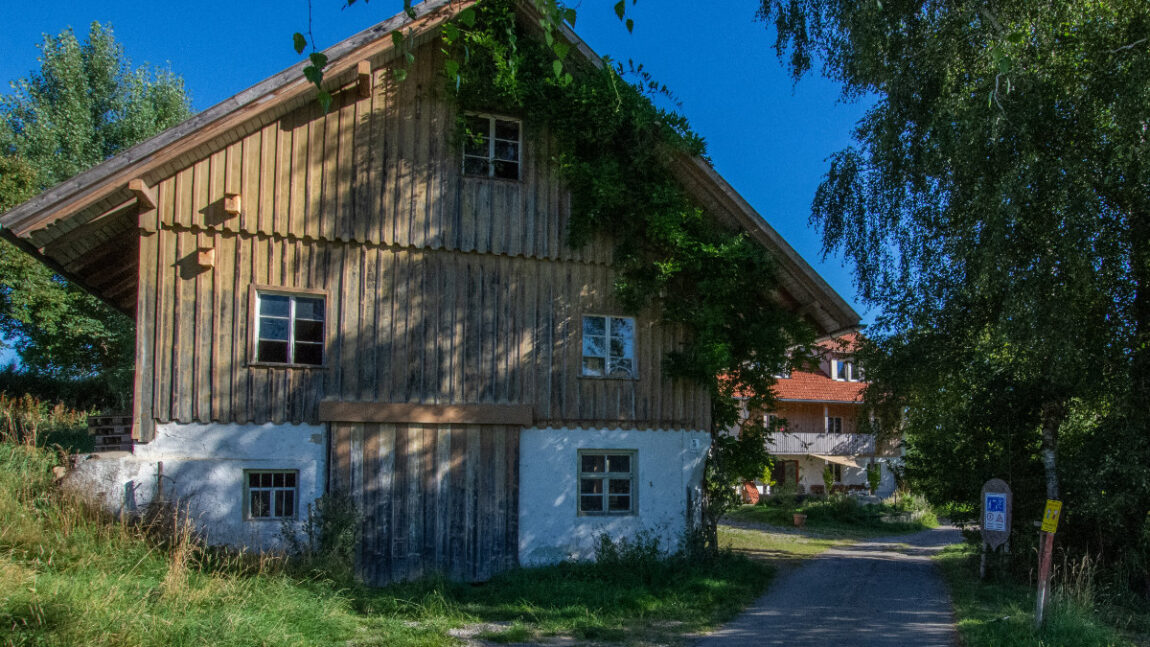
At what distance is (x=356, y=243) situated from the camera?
12.6 metres

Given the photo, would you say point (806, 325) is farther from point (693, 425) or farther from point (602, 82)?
point (602, 82)

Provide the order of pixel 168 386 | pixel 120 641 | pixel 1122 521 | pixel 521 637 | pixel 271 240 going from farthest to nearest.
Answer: pixel 1122 521 → pixel 271 240 → pixel 168 386 → pixel 521 637 → pixel 120 641

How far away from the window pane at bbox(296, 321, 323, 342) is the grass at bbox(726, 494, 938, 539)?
19707mm

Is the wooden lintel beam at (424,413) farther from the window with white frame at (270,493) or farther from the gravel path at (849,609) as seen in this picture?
the gravel path at (849,609)

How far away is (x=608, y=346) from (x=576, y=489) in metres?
2.48

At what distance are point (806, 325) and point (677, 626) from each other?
6.56 metres

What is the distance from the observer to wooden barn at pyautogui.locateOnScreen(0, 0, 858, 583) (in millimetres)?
11477

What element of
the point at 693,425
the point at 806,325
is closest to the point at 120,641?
the point at 693,425

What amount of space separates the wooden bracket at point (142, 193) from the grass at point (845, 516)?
22.3 meters

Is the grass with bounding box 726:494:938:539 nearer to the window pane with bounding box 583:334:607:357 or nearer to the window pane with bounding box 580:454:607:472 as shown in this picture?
the window pane with bounding box 580:454:607:472

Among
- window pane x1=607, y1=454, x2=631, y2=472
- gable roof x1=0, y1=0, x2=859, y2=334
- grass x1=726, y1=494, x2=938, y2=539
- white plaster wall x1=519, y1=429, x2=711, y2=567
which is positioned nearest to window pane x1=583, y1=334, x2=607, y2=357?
white plaster wall x1=519, y1=429, x2=711, y2=567

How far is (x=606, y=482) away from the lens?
14.0 m

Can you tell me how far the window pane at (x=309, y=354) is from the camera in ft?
40.5

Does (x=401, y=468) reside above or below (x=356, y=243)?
below
